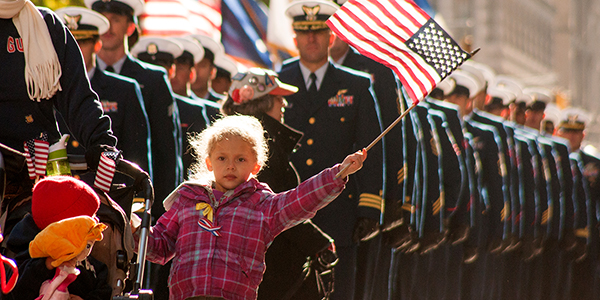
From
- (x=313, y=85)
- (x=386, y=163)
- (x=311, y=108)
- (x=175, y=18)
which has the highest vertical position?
(x=175, y=18)

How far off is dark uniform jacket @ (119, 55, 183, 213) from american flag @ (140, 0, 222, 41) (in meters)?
7.81

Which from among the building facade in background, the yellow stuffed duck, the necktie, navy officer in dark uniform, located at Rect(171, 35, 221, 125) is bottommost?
the yellow stuffed duck

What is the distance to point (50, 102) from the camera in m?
5.51

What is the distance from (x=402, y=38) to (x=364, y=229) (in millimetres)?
2245

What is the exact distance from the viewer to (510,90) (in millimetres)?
16719

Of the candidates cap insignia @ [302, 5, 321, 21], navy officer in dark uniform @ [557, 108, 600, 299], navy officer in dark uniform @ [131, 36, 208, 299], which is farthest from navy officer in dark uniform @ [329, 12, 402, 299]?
navy officer in dark uniform @ [557, 108, 600, 299]

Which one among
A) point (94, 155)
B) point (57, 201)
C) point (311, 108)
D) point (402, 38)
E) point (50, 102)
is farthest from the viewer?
point (311, 108)

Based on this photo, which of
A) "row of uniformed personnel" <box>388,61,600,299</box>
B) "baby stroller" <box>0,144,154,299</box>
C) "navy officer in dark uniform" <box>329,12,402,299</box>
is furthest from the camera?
"row of uniformed personnel" <box>388,61,600,299</box>

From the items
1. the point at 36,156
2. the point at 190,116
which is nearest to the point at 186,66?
the point at 190,116

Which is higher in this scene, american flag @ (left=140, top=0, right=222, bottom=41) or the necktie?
american flag @ (left=140, top=0, right=222, bottom=41)

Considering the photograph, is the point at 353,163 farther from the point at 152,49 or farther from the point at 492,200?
the point at 492,200

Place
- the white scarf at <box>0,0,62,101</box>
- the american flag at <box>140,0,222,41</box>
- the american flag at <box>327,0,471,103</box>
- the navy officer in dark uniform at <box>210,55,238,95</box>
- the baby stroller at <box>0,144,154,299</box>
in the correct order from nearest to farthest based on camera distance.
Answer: the baby stroller at <box>0,144,154,299</box> → the white scarf at <box>0,0,62,101</box> → the american flag at <box>327,0,471,103</box> → the navy officer in dark uniform at <box>210,55,238,95</box> → the american flag at <box>140,0,222,41</box>

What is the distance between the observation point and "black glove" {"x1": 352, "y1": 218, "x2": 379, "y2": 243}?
8062 mm

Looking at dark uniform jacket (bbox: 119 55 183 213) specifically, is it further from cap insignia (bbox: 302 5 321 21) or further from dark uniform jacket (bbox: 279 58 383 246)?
cap insignia (bbox: 302 5 321 21)
